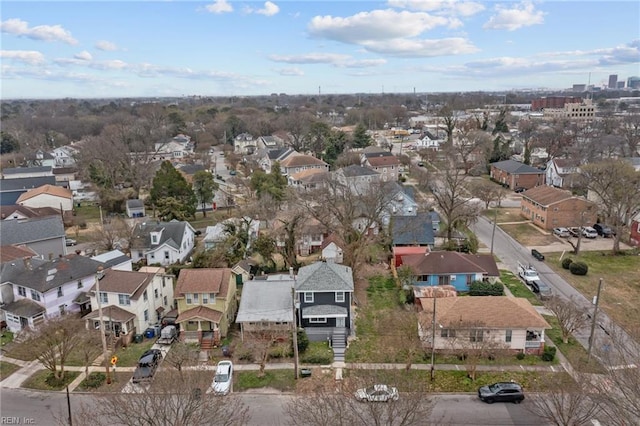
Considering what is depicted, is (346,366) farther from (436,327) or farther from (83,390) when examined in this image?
(83,390)

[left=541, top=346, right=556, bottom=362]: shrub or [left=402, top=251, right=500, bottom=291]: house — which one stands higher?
[left=402, top=251, right=500, bottom=291]: house

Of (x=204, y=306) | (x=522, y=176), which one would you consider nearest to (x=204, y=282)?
(x=204, y=306)

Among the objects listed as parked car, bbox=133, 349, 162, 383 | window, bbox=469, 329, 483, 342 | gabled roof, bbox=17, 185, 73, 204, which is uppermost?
gabled roof, bbox=17, 185, 73, 204

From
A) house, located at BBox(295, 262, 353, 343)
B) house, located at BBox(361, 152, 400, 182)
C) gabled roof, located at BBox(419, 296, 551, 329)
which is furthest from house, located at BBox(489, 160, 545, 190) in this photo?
Answer: house, located at BBox(295, 262, 353, 343)

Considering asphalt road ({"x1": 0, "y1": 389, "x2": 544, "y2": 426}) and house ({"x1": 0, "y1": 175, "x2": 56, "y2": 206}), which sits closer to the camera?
asphalt road ({"x1": 0, "y1": 389, "x2": 544, "y2": 426})

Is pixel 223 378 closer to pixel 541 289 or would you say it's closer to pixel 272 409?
pixel 272 409

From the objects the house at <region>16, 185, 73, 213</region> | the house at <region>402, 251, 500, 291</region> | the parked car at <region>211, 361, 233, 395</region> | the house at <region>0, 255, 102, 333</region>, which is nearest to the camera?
the parked car at <region>211, 361, 233, 395</region>

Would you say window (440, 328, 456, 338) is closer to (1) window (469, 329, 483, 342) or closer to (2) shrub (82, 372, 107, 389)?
(1) window (469, 329, 483, 342)

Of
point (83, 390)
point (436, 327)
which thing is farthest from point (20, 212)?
point (436, 327)
